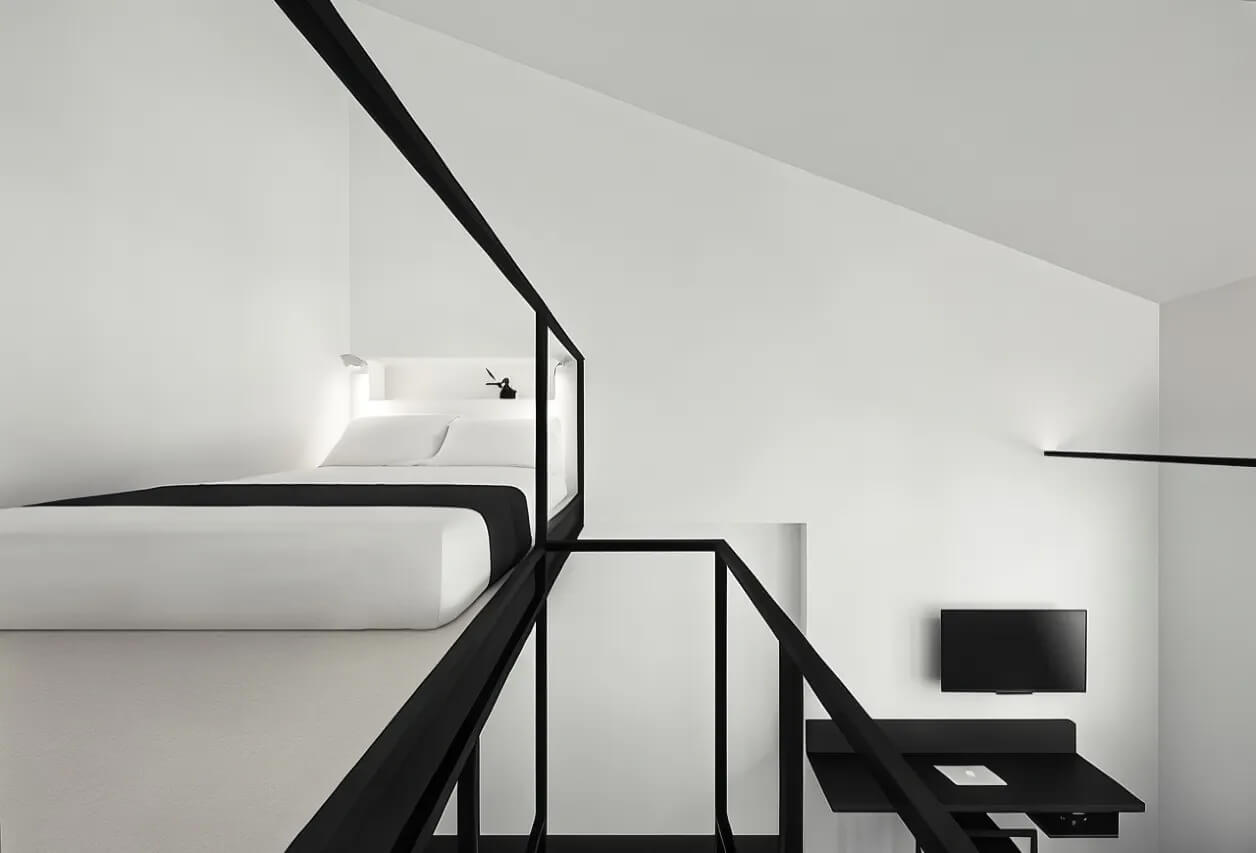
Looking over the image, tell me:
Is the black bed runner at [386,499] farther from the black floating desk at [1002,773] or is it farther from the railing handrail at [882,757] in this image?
the black floating desk at [1002,773]

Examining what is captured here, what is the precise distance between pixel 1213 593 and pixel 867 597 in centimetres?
144

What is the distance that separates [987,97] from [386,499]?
231 centimetres

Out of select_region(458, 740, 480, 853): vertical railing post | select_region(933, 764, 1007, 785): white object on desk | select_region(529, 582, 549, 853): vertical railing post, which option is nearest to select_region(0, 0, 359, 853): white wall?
select_region(458, 740, 480, 853): vertical railing post

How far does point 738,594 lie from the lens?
3375 mm

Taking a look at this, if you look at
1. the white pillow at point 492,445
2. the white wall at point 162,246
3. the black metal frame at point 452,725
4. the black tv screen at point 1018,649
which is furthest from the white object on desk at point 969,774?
the white wall at point 162,246

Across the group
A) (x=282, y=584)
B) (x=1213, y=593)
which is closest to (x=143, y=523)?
(x=282, y=584)

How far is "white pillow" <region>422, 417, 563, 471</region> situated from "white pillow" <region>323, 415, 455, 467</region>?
0.08 metres

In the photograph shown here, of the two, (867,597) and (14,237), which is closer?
(14,237)

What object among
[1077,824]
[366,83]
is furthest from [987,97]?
[1077,824]

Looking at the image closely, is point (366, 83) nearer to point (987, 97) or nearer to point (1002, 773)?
point (987, 97)

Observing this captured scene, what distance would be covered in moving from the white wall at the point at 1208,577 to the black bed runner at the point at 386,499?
3.06 metres

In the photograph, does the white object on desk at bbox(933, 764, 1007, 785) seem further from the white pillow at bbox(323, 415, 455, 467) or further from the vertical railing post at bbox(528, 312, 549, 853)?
the white pillow at bbox(323, 415, 455, 467)

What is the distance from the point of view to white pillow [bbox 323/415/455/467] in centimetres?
283

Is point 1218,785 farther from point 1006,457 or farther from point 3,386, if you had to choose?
point 3,386
